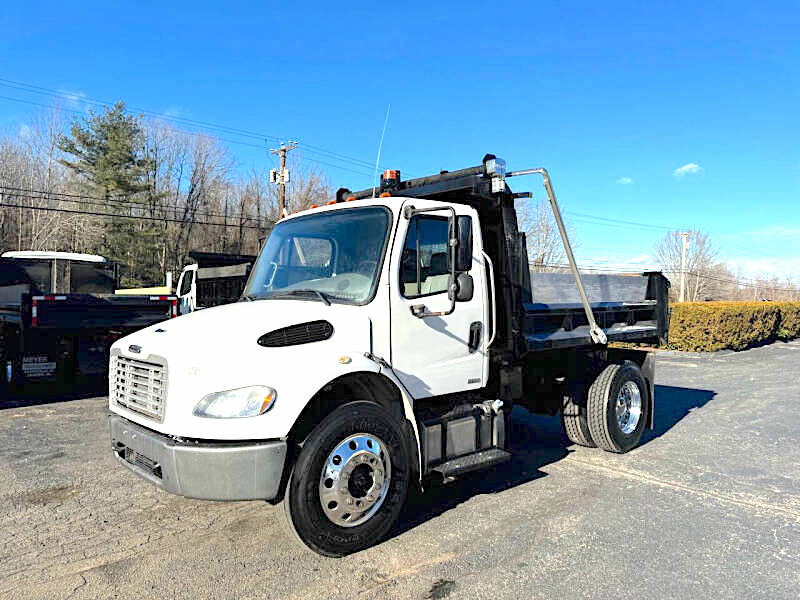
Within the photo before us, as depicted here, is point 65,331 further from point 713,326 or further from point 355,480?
point 713,326

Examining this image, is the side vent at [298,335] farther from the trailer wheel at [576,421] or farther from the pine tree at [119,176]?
the pine tree at [119,176]

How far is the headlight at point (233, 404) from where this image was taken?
11.2 feet

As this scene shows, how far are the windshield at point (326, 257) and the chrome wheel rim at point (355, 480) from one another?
1.01 m

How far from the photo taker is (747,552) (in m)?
3.91

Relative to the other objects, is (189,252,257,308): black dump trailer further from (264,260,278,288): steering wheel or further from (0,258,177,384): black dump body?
(264,260,278,288): steering wheel

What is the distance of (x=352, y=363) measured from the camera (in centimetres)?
386

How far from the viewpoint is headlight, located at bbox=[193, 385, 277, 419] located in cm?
341

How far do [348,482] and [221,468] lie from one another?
0.85m

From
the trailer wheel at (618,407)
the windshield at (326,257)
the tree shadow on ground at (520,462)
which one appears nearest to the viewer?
the windshield at (326,257)

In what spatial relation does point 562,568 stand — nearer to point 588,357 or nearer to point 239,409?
A: point 239,409

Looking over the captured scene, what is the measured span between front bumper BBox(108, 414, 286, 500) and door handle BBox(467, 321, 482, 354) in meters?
1.90

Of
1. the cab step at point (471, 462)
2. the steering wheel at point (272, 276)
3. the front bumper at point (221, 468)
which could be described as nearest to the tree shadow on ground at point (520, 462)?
the cab step at point (471, 462)

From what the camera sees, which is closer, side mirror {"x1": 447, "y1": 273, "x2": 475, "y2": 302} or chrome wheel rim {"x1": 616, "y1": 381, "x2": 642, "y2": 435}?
side mirror {"x1": 447, "y1": 273, "x2": 475, "y2": 302}

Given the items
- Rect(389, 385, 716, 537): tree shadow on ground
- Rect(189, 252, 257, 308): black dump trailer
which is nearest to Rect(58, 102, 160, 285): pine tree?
Rect(189, 252, 257, 308): black dump trailer
